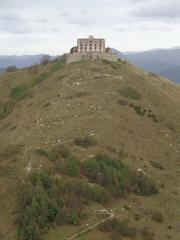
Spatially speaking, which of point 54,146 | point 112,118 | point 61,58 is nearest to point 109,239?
point 54,146

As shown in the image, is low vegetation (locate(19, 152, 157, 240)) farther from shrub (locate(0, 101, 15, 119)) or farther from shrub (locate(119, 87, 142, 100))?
shrub (locate(0, 101, 15, 119))

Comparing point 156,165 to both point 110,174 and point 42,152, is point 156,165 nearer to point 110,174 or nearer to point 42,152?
point 110,174

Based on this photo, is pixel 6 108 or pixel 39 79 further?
pixel 39 79

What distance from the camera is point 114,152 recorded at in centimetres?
9081

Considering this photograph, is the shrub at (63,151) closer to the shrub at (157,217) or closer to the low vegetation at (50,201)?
the low vegetation at (50,201)

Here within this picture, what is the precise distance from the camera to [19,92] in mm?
142250

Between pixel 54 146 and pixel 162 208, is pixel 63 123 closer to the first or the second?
pixel 54 146

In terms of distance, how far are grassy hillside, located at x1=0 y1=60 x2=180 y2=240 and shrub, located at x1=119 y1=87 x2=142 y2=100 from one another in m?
0.29

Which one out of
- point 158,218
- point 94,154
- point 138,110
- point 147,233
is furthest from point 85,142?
point 138,110

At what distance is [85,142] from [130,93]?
35495mm

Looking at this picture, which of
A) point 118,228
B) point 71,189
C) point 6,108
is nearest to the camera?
point 118,228

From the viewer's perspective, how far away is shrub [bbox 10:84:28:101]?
5380 inches

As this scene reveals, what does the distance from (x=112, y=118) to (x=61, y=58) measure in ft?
202

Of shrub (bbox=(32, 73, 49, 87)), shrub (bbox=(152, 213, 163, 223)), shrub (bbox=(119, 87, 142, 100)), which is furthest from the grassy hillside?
shrub (bbox=(32, 73, 49, 87))
